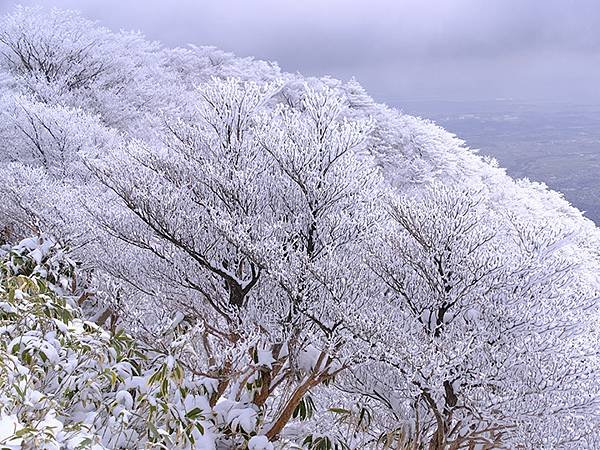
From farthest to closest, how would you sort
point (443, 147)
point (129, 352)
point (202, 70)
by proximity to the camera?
point (202, 70) → point (443, 147) → point (129, 352)

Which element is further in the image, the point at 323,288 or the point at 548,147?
the point at 548,147

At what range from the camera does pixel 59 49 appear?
60.8 feet

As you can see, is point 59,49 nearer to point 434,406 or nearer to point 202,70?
point 202,70

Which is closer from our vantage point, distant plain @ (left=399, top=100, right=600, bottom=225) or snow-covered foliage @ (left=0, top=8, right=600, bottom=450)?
snow-covered foliage @ (left=0, top=8, right=600, bottom=450)

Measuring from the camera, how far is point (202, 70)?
28328mm

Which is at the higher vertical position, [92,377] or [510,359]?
[92,377]

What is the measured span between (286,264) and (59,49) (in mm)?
17239

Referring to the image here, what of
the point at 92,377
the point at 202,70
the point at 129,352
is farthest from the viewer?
the point at 202,70

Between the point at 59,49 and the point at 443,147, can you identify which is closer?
the point at 59,49

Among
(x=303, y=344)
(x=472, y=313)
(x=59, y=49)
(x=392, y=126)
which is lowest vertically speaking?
(x=303, y=344)

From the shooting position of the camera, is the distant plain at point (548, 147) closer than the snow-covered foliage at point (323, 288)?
No

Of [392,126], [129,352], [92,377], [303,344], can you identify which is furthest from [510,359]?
[392,126]

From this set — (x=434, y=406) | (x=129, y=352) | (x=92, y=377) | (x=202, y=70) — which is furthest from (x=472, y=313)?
(x=202, y=70)

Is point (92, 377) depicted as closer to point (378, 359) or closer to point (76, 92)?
point (378, 359)
